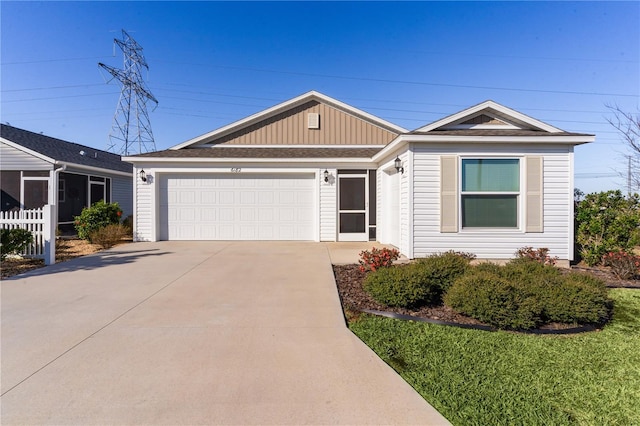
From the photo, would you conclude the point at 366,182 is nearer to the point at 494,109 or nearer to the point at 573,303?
the point at 494,109

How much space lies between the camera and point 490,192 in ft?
25.2

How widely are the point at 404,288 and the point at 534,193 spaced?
5144mm

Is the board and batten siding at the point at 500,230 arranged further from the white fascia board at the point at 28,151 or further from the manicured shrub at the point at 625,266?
the white fascia board at the point at 28,151

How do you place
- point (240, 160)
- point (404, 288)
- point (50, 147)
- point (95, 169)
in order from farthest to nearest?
1. point (50, 147)
2. point (95, 169)
3. point (240, 160)
4. point (404, 288)

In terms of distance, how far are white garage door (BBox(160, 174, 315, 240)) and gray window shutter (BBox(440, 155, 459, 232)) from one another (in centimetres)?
462

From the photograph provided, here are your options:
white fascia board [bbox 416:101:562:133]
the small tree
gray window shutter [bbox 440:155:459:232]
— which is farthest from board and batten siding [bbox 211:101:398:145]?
the small tree

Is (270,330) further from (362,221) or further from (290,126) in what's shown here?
(290,126)

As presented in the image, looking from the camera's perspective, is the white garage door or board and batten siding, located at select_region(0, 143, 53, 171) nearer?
the white garage door

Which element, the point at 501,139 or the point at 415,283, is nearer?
the point at 415,283

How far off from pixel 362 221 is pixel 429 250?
347 cm

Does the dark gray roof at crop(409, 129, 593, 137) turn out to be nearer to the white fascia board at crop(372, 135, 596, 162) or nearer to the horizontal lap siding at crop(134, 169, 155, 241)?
the white fascia board at crop(372, 135, 596, 162)

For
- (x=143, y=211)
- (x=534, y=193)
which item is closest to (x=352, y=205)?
(x=534, y=193)

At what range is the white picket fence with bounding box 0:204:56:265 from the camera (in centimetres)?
739

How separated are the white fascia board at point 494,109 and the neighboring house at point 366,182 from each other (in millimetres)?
31
